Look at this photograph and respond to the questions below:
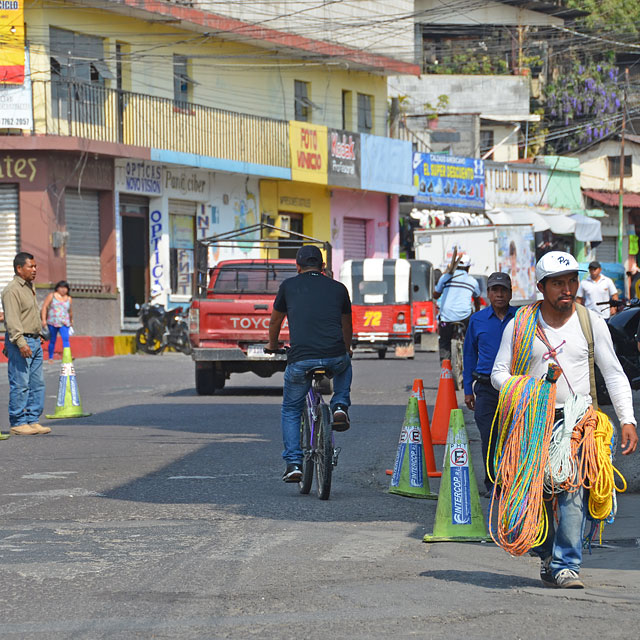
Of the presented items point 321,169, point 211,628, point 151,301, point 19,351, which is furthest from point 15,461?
point 321,169

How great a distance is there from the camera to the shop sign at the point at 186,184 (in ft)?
113

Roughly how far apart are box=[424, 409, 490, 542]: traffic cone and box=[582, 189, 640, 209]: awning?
4962 cm

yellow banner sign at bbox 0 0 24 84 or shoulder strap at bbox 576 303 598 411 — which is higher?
yellow banner sign at bbox 0 0 24 84

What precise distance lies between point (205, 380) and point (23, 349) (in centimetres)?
580

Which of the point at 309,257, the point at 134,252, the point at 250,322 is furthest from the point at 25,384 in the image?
the point at 134,252

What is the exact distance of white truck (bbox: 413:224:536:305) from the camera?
37406mm

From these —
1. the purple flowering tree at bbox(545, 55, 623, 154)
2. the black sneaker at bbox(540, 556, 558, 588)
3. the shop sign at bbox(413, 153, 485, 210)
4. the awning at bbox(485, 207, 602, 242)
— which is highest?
the purple flowering tree at bbox(545, 55, 623, 154)

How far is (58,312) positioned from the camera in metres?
26.5

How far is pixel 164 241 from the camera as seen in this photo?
1356 inches

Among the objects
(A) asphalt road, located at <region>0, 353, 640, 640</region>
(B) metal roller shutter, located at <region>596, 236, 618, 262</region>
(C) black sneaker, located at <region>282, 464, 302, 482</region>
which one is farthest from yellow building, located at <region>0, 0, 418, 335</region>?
(C) black sneaker, located at <region>282, 464, 302, 482</region>

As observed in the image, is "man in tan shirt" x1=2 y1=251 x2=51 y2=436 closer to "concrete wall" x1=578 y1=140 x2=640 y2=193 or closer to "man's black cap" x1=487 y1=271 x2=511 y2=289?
"man's black cap" x1=487 y1=271 x2=511 y2=289

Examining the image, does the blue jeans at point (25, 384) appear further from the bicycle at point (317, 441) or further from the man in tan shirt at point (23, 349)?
the bicycle at point (317, 441)

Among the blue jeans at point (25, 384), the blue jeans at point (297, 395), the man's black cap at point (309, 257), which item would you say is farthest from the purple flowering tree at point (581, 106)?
the blue jeans at point (297, 395)

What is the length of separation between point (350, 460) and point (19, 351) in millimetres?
4050
